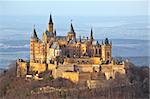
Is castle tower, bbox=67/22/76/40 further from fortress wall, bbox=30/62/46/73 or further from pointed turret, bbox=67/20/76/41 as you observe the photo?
fortress wall, bbox=30/62/46/73

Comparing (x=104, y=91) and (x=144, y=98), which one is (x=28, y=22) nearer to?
(x=104, y=91)

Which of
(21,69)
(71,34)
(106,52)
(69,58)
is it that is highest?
(71,34)

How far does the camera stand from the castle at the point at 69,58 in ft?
46.7

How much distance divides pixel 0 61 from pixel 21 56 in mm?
1778

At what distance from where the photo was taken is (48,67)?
1459 cm

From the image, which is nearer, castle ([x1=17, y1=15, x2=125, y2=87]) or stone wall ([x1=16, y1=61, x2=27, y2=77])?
castle ([x1=17, y1=15, x2=125, y2=87])

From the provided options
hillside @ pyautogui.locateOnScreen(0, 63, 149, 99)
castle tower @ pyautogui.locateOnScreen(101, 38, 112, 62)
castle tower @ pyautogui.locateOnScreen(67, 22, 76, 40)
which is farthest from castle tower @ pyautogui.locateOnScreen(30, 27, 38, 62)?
castle tower @ pyautogui.locateOnScreen(101, 38, 112, 62)

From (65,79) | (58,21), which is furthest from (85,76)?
(58,21)

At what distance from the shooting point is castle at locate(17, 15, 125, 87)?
14234 mm

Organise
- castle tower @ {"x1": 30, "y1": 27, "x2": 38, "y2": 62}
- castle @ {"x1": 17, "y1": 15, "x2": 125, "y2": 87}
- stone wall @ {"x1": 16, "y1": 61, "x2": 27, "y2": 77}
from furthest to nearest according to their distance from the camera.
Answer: castle tower @ {"x1": 30, "y1": 27, "x2": 38, "y2": 62}, stone wall @ {"x1": 16, "y1": 61, "x2": 27, "y2": 77}, castle @ {"x1": 17, "y1": 15, "x2": 125, "y2": 87}

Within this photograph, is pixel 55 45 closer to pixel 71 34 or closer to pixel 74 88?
pixel 71 34

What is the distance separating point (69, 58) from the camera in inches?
587

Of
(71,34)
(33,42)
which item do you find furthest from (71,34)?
(33,42)

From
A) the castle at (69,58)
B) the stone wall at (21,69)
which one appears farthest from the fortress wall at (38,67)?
the stone wall at (21,69)
